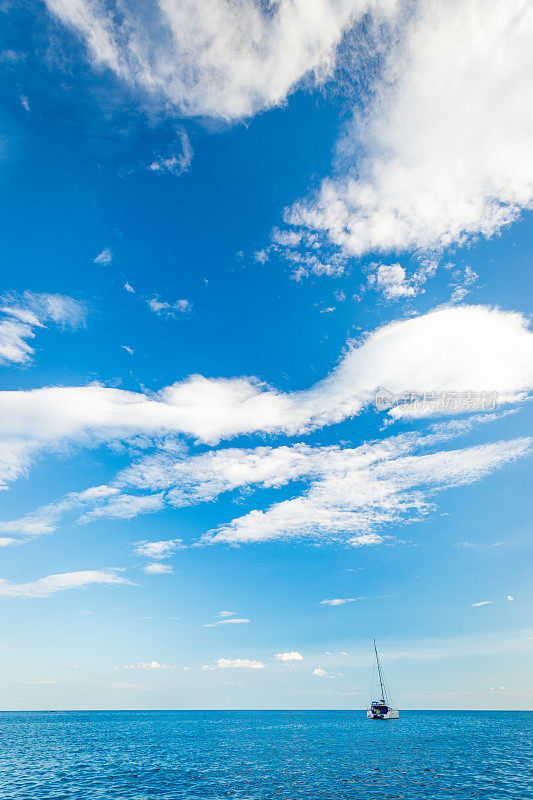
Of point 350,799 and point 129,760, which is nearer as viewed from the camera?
point 350,799

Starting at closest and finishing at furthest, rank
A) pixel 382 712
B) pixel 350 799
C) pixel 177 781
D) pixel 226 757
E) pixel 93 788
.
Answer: pixel 350 799 → pixel 93 788 → pixel 177 781 → pixel 226 757 → pixel 382 712

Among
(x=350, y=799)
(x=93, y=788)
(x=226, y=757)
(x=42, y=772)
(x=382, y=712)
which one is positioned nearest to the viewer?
(x=350, y=799)

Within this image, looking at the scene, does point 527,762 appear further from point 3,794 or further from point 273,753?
Result: point 3,794

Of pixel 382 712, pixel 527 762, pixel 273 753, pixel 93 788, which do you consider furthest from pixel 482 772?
pixel 382 712

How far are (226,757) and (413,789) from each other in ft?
127

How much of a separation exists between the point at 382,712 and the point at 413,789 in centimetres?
12279

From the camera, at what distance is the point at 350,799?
136ft

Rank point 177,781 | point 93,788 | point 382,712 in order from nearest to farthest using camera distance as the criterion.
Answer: point 93,788 < point 177,781 < point 382,712

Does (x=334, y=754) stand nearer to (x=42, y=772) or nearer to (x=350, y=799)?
(x=350, y=799)

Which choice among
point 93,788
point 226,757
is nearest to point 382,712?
point 226,757

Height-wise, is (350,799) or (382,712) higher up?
(382,712)

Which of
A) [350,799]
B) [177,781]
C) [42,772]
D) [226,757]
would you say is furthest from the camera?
[226,757]

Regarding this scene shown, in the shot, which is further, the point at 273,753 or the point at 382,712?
the point at 382,712

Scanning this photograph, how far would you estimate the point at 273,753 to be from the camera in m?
76.3
